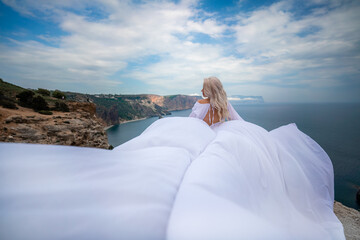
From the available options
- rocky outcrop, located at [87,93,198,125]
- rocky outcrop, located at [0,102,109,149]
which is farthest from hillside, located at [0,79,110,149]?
rocky outcrop, located at [87,93,198,125]

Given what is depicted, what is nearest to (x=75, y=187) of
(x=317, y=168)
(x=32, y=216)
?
(x=32, y=216)

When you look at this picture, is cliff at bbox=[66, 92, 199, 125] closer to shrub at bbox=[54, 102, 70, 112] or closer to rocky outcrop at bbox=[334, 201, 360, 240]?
shrub at bbox=[54, 102, 70, 112]

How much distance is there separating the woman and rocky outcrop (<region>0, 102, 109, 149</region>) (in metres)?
19.3

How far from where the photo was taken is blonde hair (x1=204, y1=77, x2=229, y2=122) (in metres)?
3.44

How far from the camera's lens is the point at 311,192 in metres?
2.41

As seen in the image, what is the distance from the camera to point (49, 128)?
64.5 ft

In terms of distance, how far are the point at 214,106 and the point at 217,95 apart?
24cm

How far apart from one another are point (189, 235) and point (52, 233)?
1.72 ft

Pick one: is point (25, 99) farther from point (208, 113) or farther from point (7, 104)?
point (208, 113)

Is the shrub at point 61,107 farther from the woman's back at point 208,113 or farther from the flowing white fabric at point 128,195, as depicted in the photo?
the flowing white fabric at point 128,195

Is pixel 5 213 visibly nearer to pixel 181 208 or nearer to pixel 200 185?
pixel 181 208

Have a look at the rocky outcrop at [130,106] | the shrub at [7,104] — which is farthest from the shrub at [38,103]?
the rocky outcrop at [130,106]

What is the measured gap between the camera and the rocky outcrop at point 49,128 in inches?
637

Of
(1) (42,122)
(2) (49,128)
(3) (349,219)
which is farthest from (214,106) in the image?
(1) (42,122)
